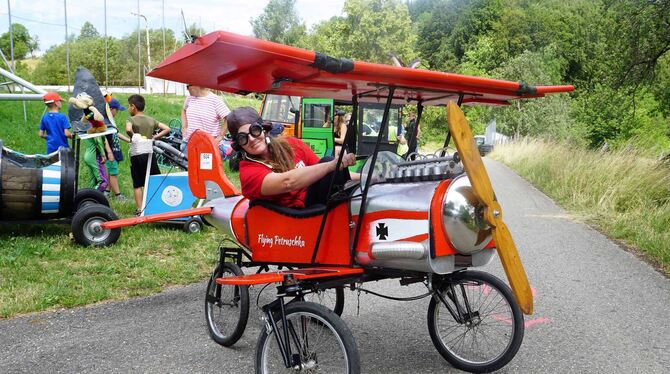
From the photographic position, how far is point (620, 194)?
33.2 ft

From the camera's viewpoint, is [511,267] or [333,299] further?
[333,299]

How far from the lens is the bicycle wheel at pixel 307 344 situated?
300 centimetres

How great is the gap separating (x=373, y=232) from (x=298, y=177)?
1.71ft

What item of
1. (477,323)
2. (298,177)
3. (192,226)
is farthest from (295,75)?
(192,226)

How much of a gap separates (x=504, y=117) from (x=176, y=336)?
1534 inches

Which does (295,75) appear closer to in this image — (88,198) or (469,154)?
(469,154)

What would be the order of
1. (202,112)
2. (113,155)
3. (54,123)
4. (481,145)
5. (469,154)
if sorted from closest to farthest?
(469,154) → (202,112) → (54,123) → (481,145) → (113,155)

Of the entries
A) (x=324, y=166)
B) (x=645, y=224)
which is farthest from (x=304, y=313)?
(x=645, y=224)

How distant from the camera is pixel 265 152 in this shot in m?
3.75

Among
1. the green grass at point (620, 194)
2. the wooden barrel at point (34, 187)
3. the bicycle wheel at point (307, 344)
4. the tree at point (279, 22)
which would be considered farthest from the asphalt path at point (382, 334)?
the tree at point (279, 22)


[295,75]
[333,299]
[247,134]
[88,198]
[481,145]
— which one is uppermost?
[295,75]

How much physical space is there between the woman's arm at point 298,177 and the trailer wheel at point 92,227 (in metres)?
3.74

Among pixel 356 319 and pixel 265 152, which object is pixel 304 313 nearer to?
pixel 265 152

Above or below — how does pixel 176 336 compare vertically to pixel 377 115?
below
